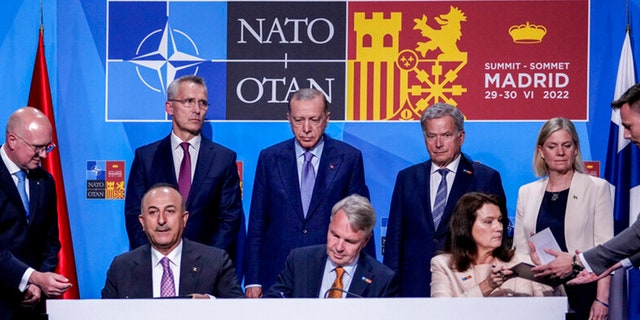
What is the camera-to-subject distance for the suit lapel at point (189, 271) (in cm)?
411

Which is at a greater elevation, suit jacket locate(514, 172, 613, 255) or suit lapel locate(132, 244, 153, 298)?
suit jacket locate(514, 172, 613, 255)

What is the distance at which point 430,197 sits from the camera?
5.06 meters

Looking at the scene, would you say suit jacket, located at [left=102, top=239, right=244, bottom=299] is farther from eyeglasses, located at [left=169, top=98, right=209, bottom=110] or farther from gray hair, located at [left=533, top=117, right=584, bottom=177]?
gray hair, located at [left=533, top=117, right=584, bottom=177]

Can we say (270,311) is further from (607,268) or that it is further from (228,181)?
(228,181)

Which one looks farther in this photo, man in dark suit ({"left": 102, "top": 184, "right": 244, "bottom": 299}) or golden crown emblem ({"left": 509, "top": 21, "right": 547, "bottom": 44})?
golden crown emblem ({"left": 509, "top": 21, "right": 547, "bottom": 44})

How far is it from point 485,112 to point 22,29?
3012mm

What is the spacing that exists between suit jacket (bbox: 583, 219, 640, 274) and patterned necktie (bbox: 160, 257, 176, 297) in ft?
5.92

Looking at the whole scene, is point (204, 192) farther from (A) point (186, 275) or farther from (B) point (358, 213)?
(B) point (358, 213)

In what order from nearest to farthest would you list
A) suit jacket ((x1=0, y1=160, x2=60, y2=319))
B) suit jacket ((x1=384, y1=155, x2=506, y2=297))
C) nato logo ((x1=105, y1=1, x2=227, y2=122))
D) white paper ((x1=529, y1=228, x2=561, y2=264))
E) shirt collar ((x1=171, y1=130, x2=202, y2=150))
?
white paper ((x1=529, y1=228, x2=561, y2=264))
suit jacket ((x1=0, y1=160, x2=60, y2=319))
suit jacket ((x1=384, y1=155, x2=506, y2=297))
shirt collar ((x1=171, y1=130, x2=202, y2=150))
nato logo ((x1=105, y1=1, x2=227, y2=122))

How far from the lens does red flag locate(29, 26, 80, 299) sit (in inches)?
234

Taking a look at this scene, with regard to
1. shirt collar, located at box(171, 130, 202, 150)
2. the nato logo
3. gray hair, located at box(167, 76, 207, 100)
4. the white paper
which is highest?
the nato logo

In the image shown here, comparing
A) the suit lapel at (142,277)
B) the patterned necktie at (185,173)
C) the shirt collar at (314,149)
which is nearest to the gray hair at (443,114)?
the shirt collar at (314,149)

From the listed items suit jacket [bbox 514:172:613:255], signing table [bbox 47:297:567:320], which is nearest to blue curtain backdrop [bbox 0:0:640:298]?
suit jacket [bbox 514:172:613:255]

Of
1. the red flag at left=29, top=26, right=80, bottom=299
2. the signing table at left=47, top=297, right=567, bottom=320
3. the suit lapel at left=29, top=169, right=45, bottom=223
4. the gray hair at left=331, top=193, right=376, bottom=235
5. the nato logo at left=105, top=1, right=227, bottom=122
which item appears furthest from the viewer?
the nato logo at left=105, top=1, right=227, bottom=122
